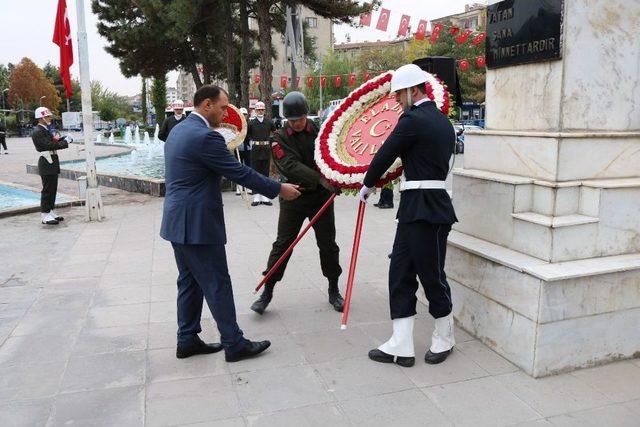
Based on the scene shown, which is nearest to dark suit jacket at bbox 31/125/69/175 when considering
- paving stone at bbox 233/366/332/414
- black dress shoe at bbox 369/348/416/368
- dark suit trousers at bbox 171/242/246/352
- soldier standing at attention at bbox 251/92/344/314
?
soldier standing at attention at bbox 251/92/344/314

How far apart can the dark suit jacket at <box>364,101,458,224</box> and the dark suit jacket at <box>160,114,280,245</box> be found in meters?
0.98

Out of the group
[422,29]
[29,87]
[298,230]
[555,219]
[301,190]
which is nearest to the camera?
[555,219]

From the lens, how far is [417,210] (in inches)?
137

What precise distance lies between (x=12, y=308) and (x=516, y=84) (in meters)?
4.63

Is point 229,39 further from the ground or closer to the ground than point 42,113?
further from the ground

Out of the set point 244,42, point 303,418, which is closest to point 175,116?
point 303,418

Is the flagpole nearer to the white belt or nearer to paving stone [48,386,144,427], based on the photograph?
paving stone [48,386,144,427]

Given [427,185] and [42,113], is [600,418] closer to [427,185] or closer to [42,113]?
[427,185]

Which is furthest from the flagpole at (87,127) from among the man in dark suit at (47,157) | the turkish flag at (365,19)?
the turkish flag at (365,19)

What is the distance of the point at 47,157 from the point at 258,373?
6.84 metres

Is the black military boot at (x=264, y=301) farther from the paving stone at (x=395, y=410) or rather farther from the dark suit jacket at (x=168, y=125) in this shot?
the dark suit jacket at (x=168, y=125)

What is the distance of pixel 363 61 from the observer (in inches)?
2146

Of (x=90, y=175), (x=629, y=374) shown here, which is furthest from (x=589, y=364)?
(x=90, y=175)

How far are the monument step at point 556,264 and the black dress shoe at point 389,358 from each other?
88 cm
